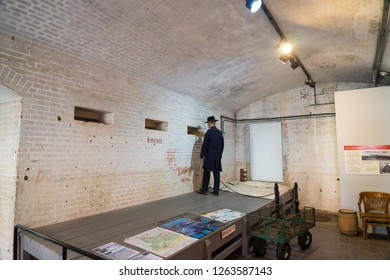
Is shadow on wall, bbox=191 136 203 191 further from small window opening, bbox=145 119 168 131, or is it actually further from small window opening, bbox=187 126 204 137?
small window opening, bbox=145 119 168 131

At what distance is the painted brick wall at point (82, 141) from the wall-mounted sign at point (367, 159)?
3.79 metres

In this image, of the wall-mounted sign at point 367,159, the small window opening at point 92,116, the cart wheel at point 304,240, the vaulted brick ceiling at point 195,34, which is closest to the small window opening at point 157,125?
the vaulted brick ceiling at point 195,34

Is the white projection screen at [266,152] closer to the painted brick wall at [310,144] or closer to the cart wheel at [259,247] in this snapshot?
the painted brick wall at [310,144]

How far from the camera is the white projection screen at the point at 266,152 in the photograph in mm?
7113

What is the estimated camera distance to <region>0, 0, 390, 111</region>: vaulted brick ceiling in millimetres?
2771

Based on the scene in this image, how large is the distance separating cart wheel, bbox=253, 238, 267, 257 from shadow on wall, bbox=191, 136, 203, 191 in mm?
2353

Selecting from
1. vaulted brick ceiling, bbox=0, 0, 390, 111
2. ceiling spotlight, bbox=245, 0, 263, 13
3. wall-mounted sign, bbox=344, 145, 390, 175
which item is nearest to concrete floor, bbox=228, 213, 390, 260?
wall-mounted sign, bbox=344, 145, 390, 175

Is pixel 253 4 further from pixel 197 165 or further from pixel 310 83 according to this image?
pixel 310 83

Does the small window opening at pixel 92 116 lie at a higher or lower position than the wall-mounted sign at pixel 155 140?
A: higher

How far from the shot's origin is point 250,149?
7.63 meters

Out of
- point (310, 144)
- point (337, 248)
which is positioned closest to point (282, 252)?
point (337, 248)
